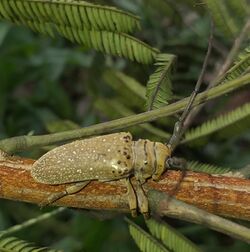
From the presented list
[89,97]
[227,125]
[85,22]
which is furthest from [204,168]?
[89,97]

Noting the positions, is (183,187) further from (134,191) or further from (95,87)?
(95,87)

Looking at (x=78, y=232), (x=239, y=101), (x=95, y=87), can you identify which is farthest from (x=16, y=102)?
(x=239, y=101)

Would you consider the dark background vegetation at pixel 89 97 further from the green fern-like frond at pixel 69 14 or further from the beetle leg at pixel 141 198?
the beetle leg at pixel 141 198

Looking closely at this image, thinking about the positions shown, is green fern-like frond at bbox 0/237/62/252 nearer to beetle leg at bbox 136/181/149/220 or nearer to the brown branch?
the brown branch

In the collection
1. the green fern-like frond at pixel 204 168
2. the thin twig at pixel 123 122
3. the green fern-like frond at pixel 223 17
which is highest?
the green fern-like frond at pixel 223 17

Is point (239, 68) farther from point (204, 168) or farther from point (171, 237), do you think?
point (171, 237)

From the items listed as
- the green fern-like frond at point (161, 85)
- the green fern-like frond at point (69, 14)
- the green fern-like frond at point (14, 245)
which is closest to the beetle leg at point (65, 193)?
the green fern-like frond at point (14, 245)
